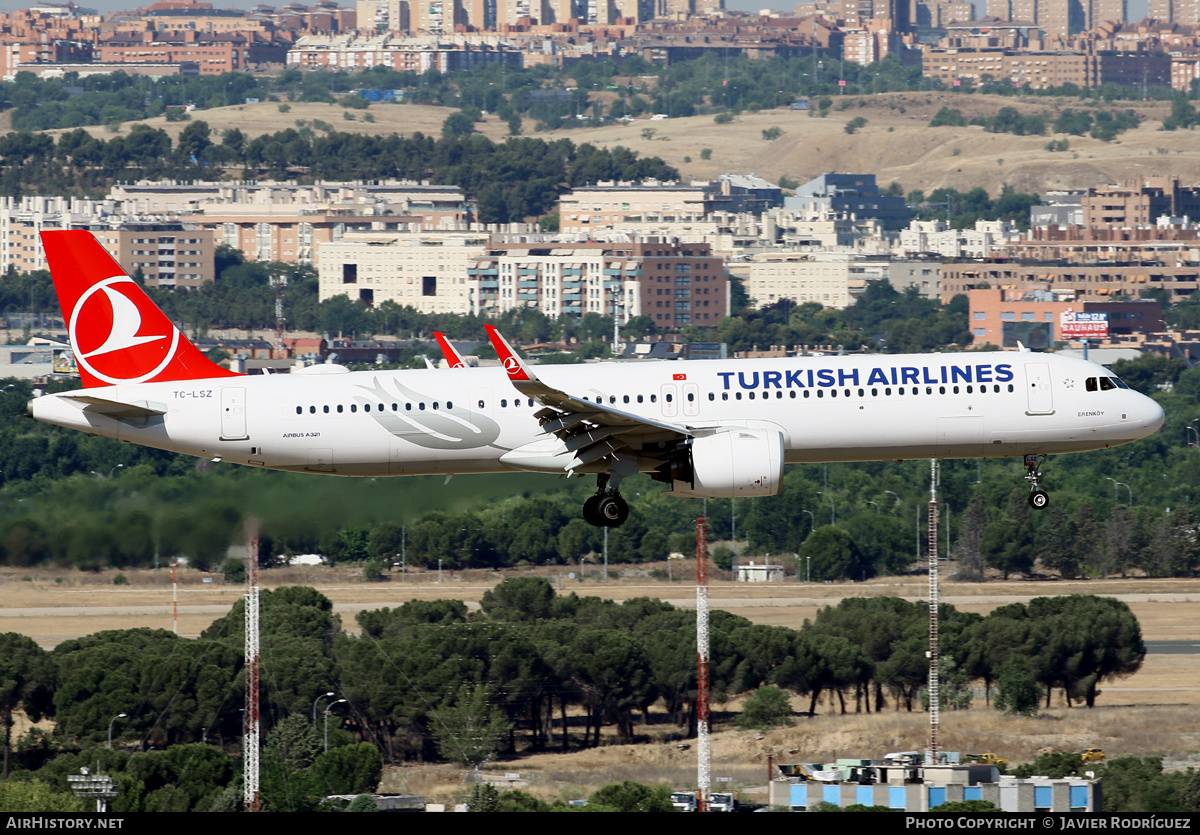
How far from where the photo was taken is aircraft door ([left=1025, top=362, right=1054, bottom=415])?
174 feet

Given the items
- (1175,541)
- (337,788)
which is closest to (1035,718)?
(337,788)

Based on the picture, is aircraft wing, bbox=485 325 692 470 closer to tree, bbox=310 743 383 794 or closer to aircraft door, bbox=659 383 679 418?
aircraft door, bbox=659 383 679 418

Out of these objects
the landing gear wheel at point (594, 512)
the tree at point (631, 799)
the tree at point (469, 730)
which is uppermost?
the landing gear wheel at point (594, 512)

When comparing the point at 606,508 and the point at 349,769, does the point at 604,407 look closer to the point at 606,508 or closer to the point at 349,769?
the point at 606,508

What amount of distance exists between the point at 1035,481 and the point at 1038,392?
2.81m

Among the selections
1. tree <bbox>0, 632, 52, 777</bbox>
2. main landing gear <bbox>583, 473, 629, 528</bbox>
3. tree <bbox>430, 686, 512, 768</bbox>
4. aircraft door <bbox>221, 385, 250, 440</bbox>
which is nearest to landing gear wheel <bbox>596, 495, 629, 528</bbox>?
main landing gear <bbox>583, 473, 629, 528</bbox>

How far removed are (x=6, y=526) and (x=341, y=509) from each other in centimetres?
1268

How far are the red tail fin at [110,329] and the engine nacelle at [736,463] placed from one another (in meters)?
13.5

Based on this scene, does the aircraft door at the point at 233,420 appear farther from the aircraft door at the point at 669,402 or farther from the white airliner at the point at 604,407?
the aircraft door at the point at 669,402

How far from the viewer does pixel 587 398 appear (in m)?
51.5

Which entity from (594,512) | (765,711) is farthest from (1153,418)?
(765,711)

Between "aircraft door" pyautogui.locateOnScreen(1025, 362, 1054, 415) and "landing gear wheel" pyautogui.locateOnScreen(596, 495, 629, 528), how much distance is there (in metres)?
11.7

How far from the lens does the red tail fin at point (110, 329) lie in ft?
175

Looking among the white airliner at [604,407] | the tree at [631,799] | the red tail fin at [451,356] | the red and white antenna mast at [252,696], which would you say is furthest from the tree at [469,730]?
the white airliner at [604,407]
